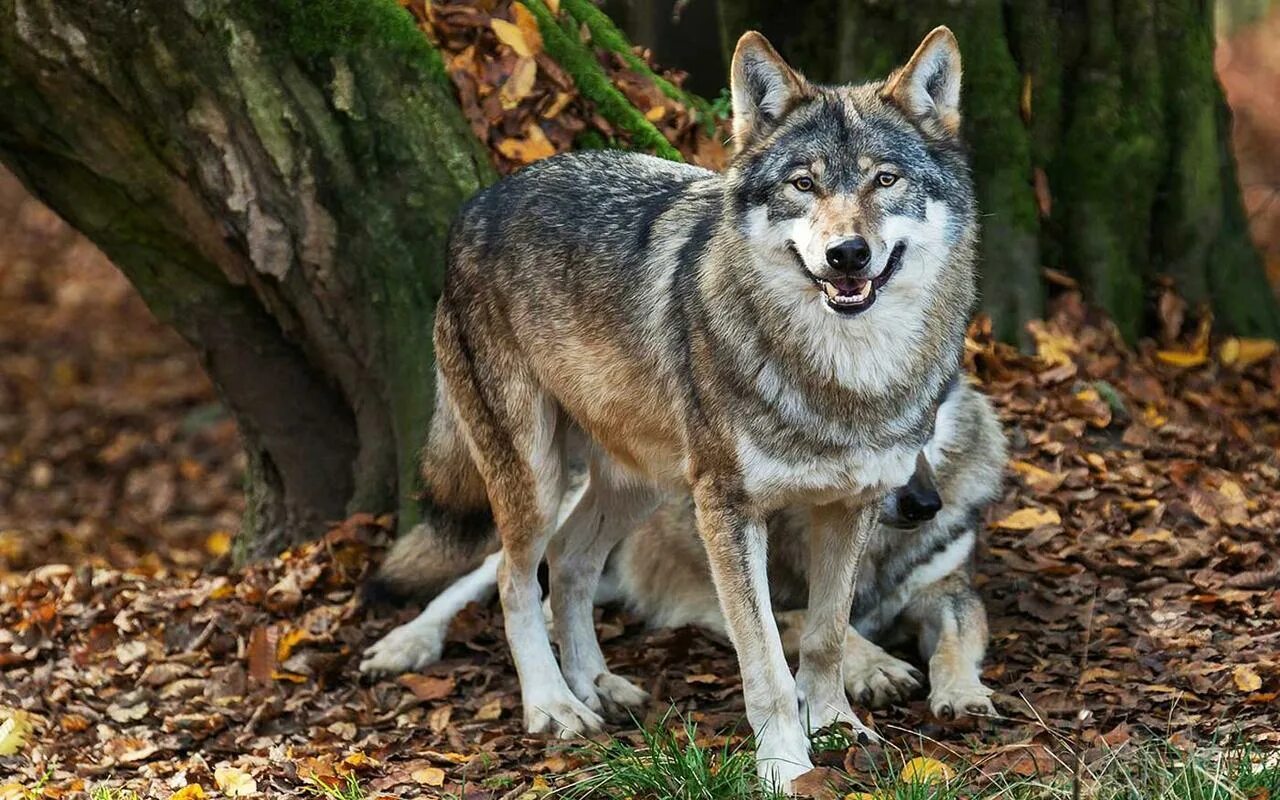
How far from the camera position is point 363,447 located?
22.4 feet

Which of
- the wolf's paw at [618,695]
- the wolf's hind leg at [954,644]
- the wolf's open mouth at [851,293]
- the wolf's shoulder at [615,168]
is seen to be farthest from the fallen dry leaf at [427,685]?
the wolf's open mouth at [851,293]

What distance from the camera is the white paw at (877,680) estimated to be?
5.06 metres

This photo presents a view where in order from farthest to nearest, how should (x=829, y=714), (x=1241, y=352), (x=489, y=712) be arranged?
(x=1241, y=352) → (x=489, y=712) → (x=829, y=714)

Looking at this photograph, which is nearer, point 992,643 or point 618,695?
point 618,695

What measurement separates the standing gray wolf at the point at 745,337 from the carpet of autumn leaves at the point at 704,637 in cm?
43

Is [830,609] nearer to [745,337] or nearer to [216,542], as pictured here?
[745,337]

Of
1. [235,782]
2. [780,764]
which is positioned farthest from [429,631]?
[780,764]

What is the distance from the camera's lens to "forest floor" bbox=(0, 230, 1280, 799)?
4.75 meters

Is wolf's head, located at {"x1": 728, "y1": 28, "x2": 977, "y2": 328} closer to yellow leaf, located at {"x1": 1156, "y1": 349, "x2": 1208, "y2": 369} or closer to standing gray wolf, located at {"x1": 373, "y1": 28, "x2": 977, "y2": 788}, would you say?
standing gray wolf, located at {"x1": 373, "y1": 28, "x2": 977, "y2": 788}

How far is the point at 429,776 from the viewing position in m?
4.66

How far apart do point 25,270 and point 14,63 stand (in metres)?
10.3

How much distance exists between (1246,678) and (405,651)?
289 cm

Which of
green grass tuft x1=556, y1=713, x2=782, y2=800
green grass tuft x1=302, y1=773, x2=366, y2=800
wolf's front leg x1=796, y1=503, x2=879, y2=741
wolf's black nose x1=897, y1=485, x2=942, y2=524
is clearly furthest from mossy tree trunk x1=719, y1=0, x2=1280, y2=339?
green grass tuft x1=302, y1=773, x2=366, y2=800

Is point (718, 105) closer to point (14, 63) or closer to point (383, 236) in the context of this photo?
point (383, 236)
